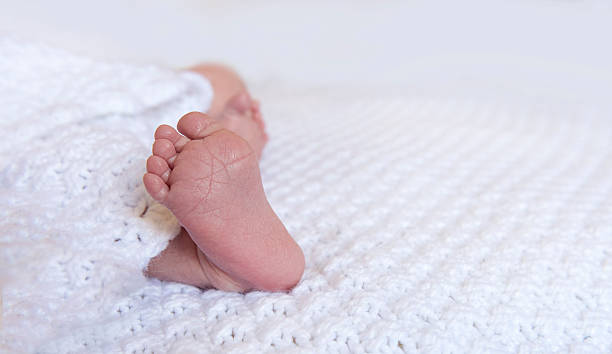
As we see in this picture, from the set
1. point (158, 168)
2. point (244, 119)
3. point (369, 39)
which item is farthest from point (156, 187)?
point (369, 39)

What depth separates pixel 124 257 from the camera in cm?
54

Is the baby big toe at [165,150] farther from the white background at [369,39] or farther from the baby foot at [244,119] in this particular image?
the white background at [369,39]

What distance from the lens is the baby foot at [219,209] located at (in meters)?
0.48

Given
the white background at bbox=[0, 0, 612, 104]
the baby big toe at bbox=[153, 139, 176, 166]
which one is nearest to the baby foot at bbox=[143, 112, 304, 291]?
the baby big toe at bbox=[153, 139, 176, 166]

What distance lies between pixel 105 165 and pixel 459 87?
89 centimetres

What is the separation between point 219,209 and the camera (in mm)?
490

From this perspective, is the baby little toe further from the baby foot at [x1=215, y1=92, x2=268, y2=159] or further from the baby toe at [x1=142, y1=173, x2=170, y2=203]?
the baby foot at [x1=215, y1=92, x2=268, y2=159]

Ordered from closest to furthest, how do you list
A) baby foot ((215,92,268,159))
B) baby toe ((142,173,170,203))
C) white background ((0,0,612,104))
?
1. baby toe ((142,173,170,203))
2. baby foot ((215,92,268,159))
3. white background ((0,0,612,104))

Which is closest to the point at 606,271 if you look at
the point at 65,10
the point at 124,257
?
the point at 124,257

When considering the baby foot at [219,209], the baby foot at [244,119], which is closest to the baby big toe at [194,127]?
the baby foot at [219,209]

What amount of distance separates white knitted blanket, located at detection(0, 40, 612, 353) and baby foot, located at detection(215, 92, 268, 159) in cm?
4

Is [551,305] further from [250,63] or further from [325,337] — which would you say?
[250,63]

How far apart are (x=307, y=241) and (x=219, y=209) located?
165 millimetres

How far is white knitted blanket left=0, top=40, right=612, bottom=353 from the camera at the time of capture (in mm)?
495
